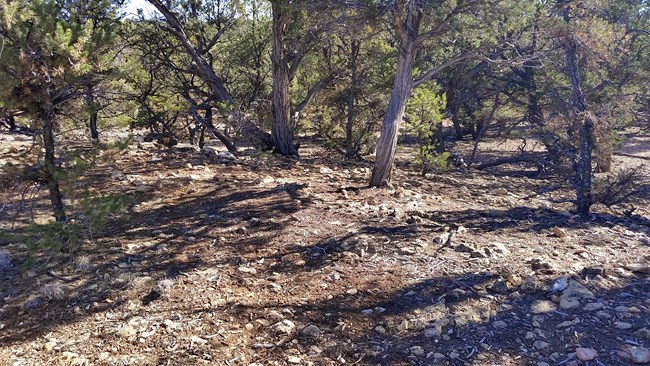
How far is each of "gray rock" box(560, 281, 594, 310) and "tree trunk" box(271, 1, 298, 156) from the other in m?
6.48

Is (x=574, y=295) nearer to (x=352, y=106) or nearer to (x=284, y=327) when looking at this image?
(x=284, y=327)

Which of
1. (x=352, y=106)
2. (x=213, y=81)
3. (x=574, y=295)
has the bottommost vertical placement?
(x=574, y=295)

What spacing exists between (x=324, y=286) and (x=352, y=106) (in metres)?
7.21

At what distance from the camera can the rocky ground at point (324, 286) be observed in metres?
3.41

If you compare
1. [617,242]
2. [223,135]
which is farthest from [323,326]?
[223,135]

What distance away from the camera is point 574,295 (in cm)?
399

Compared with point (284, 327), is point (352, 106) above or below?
above

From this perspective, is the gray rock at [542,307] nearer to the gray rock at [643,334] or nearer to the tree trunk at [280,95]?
the gray rock at [643,334]

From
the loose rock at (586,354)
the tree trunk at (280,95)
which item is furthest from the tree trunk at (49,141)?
the tree trunk at (280,95)

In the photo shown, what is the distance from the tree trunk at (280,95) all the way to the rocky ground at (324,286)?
3.42m

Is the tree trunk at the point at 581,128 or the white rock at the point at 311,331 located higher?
the tree trunk at the point at 581,128

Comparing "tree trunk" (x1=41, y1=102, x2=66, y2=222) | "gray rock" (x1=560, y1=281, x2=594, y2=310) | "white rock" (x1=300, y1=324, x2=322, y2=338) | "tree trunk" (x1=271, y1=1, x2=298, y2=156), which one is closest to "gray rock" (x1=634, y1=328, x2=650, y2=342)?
"gray rock" (x1=560, y1=281, x2=594, y2=310)

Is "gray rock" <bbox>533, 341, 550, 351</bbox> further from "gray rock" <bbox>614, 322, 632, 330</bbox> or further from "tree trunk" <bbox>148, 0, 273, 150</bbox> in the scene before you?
"tree trunk" <bbox>148, 0, 273, 150</bbox>

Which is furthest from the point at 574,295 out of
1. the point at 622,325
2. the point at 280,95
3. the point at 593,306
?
the point at 280,95
